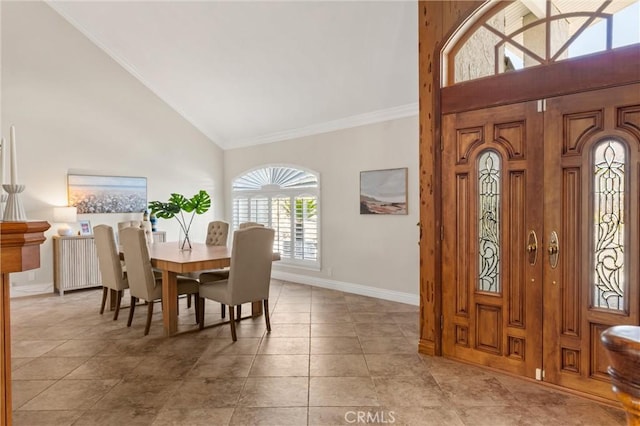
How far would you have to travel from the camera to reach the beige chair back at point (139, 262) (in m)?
3.77

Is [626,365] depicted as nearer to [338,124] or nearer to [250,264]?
[250,264]

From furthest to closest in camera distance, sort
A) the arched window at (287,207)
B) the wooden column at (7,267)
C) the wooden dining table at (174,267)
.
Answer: the arched window at (287,207)
the wooden dining table at (174,267)
the wooden column at (7,267)

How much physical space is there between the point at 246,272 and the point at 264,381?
1.14 m

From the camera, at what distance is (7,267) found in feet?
2.92

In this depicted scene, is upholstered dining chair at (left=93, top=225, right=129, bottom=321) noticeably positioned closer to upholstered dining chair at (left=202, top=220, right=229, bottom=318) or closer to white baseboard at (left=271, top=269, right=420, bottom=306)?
upholstered dining chair at (left=202, top=220, right=229, bottom=318)

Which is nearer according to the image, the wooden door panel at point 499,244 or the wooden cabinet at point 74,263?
the wooden door panel at point 499,244

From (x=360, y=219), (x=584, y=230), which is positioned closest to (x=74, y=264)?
(x=360, y=219)

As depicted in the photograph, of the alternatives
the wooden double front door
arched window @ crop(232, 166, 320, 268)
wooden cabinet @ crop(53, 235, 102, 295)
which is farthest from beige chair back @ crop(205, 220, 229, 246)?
the wooden double front door

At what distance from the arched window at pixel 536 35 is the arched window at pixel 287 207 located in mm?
3321

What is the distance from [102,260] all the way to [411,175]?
395 centimetres

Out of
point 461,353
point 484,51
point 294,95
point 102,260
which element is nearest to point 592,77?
point 484,51

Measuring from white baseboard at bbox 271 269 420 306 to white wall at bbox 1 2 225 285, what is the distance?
2.42 m

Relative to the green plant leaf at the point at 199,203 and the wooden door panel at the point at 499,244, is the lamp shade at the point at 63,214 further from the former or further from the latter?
the wooden door panel at the point at 499,244

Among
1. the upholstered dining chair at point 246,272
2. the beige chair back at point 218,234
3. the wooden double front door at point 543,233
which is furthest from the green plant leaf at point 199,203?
the wooden double front door at point 543,233
